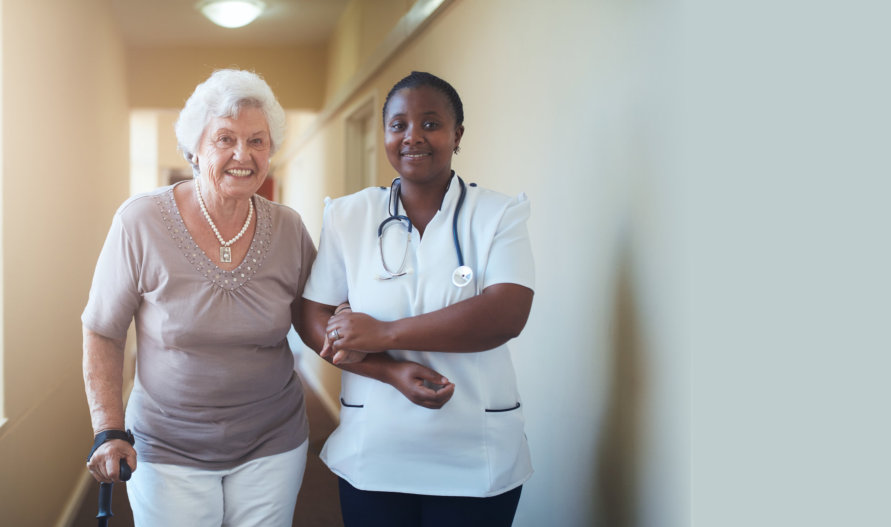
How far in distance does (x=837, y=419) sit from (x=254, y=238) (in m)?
1.23

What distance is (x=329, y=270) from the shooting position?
1522 mm

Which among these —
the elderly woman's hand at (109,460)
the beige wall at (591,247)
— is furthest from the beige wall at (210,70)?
the elderly woman's hand at (109,460)

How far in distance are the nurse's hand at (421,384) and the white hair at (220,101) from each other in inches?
26.6

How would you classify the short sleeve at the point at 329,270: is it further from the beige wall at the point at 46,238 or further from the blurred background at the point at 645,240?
the beige wall at the point at 46,238

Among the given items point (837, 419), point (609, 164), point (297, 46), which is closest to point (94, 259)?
point (297, 46)

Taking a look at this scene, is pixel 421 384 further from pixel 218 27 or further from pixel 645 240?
pixel 218 27

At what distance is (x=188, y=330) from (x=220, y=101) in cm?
50

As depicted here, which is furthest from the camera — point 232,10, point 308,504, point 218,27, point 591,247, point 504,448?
point 218,27

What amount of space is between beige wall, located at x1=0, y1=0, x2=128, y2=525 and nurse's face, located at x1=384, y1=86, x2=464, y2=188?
1491 millimetres

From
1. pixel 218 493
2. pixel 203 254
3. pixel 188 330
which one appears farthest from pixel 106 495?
pixel 203 254

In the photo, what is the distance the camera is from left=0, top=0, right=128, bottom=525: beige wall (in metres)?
2.33

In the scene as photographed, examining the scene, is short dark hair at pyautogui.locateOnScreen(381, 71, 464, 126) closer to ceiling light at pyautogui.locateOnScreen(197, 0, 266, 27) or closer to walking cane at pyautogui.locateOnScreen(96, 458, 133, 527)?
walking cane at pyautogui.locateOnScreen(96, 458, 133, 527)

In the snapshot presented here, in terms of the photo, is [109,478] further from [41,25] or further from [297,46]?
[297,46]

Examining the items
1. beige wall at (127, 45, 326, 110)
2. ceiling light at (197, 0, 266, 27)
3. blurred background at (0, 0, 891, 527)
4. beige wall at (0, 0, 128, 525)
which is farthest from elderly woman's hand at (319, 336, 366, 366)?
beige wall at (127, 45, 326, 110)
